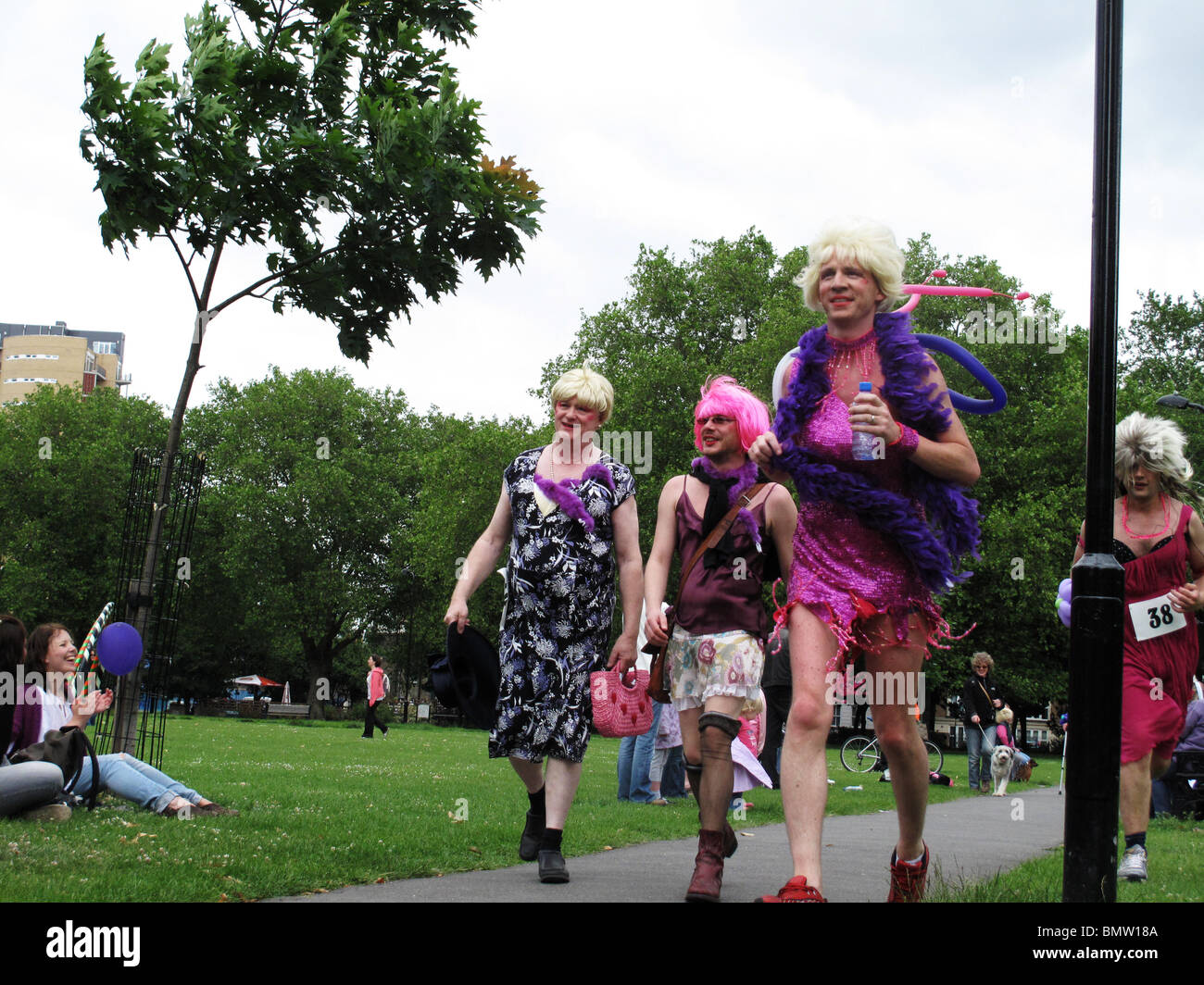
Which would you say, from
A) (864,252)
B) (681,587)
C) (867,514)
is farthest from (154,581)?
(864,252)

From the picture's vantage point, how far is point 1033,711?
208 feet

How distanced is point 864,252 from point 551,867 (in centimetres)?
273

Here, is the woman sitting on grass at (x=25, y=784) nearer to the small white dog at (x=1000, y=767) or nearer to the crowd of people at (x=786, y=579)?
the crowd of people at (x=786, y=579)

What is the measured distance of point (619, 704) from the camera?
5.12m

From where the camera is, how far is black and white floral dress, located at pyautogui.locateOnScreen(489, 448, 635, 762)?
5.23m

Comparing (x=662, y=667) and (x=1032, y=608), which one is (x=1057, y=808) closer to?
(x=662, y=667)

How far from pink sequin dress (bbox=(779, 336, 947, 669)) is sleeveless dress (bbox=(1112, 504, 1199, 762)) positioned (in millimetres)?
2055

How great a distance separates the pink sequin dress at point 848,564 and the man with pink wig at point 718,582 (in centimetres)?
70

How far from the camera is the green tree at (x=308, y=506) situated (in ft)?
159

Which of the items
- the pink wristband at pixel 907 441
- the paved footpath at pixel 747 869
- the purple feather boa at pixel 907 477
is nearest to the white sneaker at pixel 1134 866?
the paved footpath at pixel 747 869

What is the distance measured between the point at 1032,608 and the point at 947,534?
111 ft

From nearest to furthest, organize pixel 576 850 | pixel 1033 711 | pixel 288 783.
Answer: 1. pixel 576 850
2. pixel 288 783
3. pixel 1033 711

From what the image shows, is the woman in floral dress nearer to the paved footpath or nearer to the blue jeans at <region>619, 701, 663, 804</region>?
the paved footpath

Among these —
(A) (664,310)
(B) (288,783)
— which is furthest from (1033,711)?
(B) (288,783)
